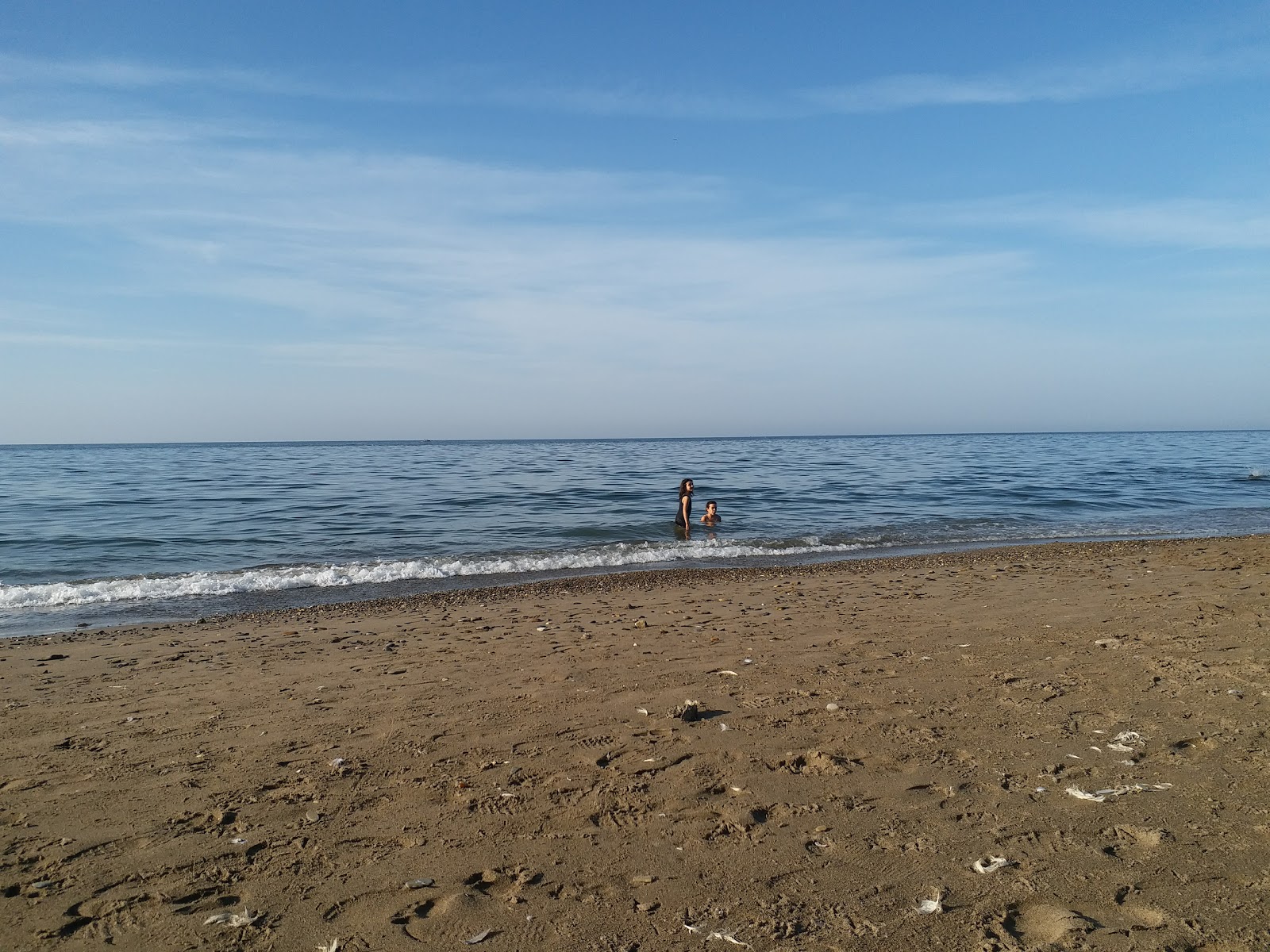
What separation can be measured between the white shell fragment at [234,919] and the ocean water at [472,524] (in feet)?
Result: 26.4

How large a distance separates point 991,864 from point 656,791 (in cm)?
163

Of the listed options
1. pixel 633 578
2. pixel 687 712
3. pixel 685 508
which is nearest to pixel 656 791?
pixel 687 712

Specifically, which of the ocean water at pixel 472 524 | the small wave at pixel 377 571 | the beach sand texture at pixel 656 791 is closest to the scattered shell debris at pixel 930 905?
the beach sand texture at pixel 656 791

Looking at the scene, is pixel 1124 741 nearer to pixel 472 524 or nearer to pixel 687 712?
pixel 687 712

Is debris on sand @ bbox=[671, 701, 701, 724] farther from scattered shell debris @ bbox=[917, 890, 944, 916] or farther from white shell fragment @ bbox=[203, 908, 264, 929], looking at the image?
white shell fragment @ bbox=[203, 908, 264, 929]

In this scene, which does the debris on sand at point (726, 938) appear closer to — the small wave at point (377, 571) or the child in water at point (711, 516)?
the small wave at point (377, 571)

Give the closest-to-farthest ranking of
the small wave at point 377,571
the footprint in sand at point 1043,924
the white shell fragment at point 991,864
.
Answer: the footprint in sand at point 1043,924 < the white shell fragment at point 991,864 < the small wave at point 377,571

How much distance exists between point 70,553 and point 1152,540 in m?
21.3

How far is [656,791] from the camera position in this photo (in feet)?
13.5

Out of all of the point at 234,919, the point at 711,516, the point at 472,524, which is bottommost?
the point at 472,524

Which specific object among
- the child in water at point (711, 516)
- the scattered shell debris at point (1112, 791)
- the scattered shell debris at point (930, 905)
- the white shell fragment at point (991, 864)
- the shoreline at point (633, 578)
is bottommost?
the shoreline at point (633, 578)

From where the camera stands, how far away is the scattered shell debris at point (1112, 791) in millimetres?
3875

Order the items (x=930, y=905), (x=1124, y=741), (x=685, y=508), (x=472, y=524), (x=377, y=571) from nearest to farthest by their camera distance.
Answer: (x=930, y=905)
(x=1124, y=741)
(x=377, y=571)
(x=685, y=508)
(x=472, y=524)

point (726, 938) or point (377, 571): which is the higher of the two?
point (726, 938)
